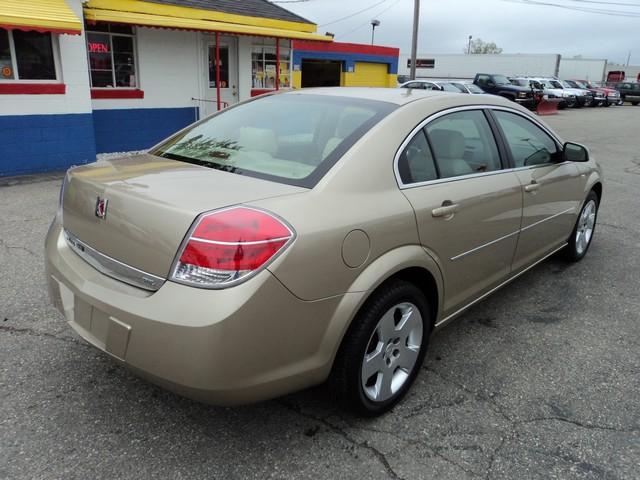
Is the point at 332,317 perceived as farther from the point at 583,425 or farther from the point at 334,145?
the point at 583,425

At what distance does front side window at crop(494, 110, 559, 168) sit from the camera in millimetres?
3676

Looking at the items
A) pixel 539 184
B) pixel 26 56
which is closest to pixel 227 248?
pixel 539 184

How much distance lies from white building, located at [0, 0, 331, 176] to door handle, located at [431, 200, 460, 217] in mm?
7358

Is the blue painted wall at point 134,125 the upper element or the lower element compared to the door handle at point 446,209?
lower

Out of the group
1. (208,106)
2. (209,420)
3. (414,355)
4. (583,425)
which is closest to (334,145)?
(414,355)

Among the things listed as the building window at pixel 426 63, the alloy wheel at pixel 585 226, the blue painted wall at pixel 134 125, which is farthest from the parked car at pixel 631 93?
the alloy wheel at pixel 585 226

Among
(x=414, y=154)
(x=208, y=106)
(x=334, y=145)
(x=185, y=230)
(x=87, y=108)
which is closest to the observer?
(x=185, y=230)

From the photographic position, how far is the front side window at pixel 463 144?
303 cm

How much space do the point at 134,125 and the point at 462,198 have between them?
988 cm

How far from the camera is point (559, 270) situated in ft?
16.2

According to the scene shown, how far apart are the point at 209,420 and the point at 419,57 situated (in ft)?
173

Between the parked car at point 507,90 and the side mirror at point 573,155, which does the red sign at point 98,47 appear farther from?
the parked car at point 507,90

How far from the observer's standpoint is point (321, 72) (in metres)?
21.1

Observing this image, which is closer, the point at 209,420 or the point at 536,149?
the point at 209,420
